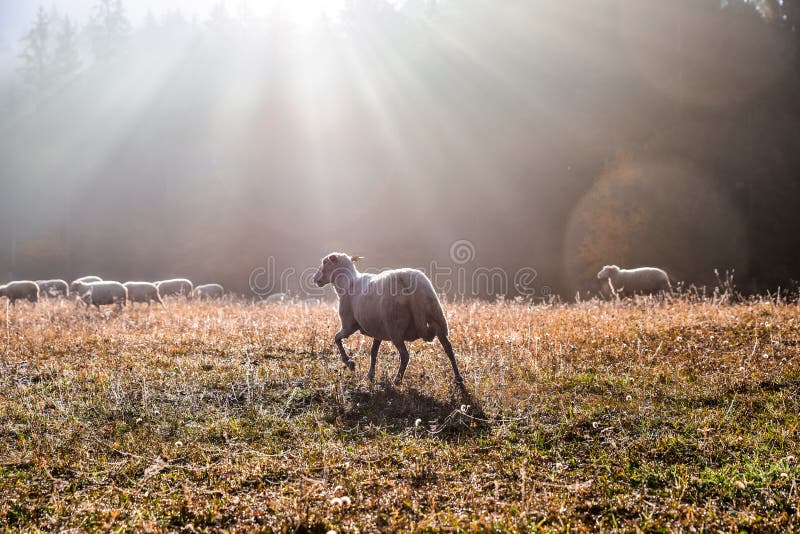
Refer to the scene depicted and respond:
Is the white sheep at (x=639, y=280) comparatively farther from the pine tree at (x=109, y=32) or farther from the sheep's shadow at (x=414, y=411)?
the pine tree at (x=109, y=32)

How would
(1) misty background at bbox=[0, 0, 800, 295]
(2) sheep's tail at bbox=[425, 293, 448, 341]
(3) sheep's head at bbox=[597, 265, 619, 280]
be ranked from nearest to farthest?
(2) sheep's tail at bbox=[425, 293, 448, 341] < (3) sheep's head at bbox=[597, 265, 619, 280] < (1) misty background at bbox=[0, 0, 800, 295]

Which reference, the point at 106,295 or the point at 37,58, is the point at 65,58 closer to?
the point at 37,58

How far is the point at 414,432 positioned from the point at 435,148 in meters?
37.3

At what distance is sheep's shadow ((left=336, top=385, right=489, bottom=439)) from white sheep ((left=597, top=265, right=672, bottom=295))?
44.3 ft

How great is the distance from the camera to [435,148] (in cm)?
4122

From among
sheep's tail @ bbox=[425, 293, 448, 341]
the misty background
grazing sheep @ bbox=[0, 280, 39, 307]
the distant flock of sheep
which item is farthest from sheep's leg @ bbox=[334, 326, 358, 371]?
the misty background

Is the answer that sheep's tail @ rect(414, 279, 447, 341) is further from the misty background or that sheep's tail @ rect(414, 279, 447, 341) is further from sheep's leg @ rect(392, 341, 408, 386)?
the misty background

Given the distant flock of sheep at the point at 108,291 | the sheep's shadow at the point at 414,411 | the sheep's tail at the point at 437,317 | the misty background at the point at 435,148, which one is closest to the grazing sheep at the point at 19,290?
the distant flock of sheep at the point at 108,291

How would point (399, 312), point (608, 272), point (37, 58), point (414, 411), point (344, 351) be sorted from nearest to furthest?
point (414, 411) → point (399, 312) → point (344, 351) → point (608, 272) → point (37, 58)

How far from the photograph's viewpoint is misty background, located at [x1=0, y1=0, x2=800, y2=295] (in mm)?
30453

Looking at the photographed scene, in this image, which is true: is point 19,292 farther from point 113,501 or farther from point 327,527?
point 327,527

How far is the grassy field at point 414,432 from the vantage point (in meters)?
4.03

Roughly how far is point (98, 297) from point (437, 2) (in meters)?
39.3

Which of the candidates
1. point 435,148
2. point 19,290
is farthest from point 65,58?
point 19,290
